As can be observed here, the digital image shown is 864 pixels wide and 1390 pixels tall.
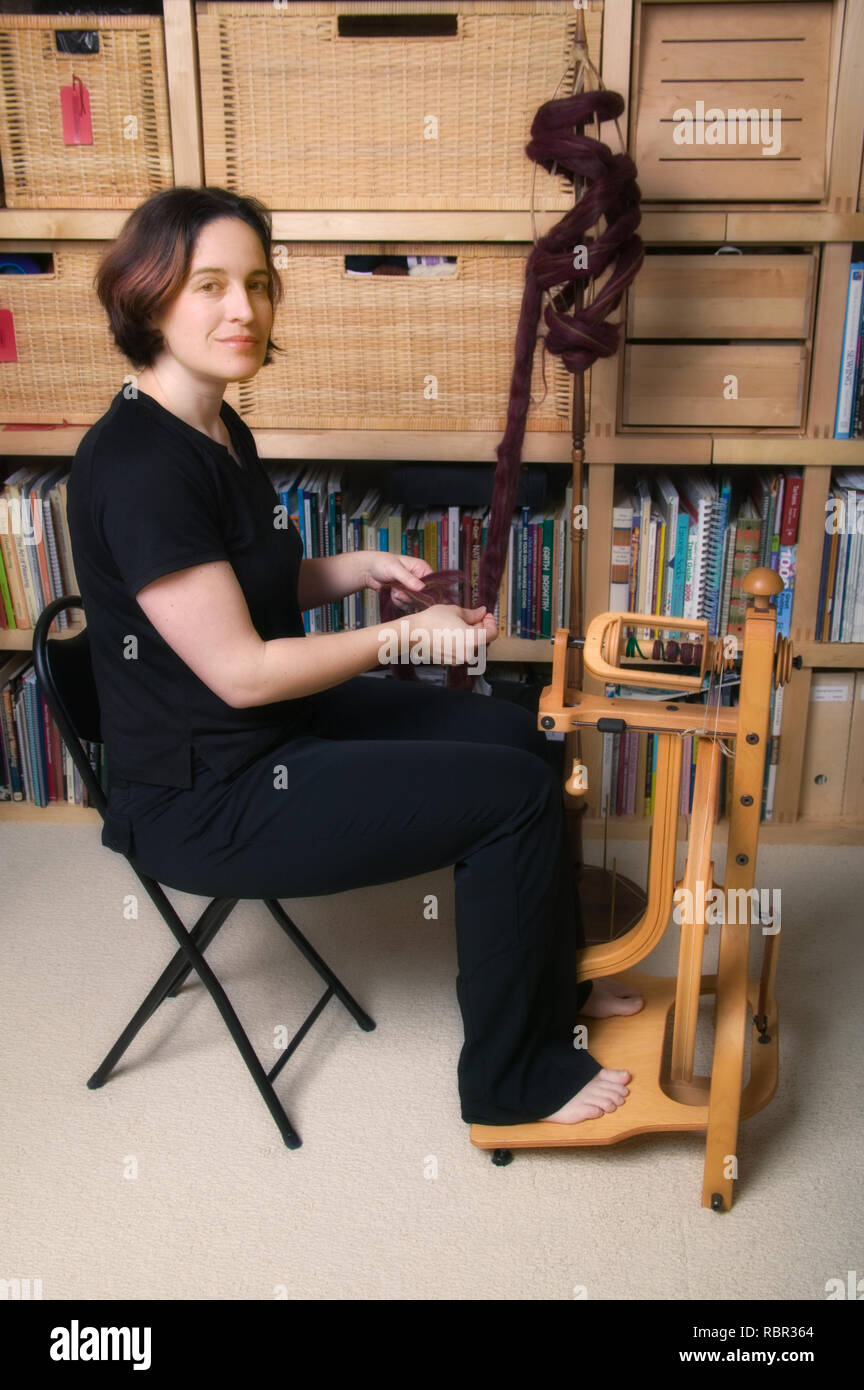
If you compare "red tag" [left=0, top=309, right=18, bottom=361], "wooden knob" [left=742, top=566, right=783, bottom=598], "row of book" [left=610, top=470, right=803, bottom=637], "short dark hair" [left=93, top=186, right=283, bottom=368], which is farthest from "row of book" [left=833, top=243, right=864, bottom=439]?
"red tag" [left=0, top=309, right=18, bottom=361]

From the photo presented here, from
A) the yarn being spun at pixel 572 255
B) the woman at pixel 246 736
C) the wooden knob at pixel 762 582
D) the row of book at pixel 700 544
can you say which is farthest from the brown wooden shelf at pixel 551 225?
the wooden knob at pixel 762 582

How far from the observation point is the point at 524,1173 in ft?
5.11

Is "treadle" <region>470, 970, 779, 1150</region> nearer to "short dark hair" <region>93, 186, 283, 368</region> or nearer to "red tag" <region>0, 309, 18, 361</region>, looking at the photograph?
"short dark hair" <region>93, 186, 283, 368</region>

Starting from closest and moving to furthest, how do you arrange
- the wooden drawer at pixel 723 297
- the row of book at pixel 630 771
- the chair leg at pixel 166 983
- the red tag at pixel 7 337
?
the chair leg at pixel 166 983 → the wooden drawer at pixel 723 297 → the red tag at pixel 7 337 → the row of book at pixel 630 771

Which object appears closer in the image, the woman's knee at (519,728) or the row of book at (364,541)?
the woman's knee at (519,728)

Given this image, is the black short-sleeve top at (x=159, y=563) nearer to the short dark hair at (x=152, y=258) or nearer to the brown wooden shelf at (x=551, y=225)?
the short dark hair at (x=152, y=258)

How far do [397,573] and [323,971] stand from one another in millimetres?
621

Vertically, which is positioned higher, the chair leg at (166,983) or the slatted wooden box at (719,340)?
the slatted wooden box at (719,340)

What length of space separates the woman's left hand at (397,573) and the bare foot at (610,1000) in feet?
2.12

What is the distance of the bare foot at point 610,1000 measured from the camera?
67.7 inches

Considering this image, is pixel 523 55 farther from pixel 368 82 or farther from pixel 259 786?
pixel 259 786
